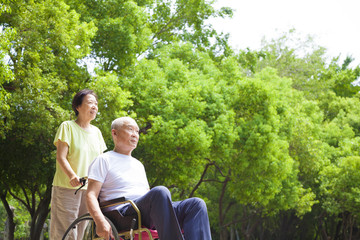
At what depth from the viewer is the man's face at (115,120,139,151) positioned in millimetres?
4441

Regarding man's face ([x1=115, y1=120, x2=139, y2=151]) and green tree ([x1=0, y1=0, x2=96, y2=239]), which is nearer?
man's face ([x1=115, y1=120, x2=139, y2=151])

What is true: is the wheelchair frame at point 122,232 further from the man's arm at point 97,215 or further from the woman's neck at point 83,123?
the woman's neck at point 83,123

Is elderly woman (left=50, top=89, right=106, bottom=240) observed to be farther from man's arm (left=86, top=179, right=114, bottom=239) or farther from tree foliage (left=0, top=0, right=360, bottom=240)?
tree foliage (left=0, top=0, right=360, bottom=240)

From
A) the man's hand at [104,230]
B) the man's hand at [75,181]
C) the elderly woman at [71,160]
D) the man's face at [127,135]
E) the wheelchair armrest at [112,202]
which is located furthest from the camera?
the elderly woman at [71,160]

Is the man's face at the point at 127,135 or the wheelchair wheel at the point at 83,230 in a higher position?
the man's face at the point at 127,135

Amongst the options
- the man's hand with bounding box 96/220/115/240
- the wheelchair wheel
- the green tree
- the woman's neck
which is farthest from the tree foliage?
the man's hand with bounding box 96/220/115/240

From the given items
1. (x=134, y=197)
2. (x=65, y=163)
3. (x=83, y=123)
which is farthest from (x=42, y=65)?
(x=134, y=197)

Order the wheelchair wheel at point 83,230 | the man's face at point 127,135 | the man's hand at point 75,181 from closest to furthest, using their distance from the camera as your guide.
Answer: the wheelchair wheel at point 83,230, the man's face at point 127,135, the man's hand at point 75,181

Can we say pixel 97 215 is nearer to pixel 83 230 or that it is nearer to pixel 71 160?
pixel 83 230

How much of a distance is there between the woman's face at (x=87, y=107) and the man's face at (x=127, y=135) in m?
0.74

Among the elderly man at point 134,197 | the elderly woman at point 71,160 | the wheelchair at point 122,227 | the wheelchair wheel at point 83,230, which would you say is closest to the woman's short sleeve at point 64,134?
the elderly woman at point 71,160

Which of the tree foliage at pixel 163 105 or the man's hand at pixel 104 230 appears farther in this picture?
the tree foliage at pixel 163 105

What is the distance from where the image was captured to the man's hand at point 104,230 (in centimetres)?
384

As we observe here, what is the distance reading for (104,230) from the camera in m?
3.83
